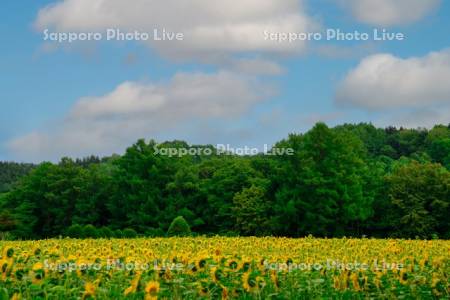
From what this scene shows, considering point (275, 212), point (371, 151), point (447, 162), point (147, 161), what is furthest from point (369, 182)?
point (371, 151)

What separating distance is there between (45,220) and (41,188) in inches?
108

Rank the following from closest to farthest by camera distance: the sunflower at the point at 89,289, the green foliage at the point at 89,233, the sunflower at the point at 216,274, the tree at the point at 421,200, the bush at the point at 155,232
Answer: the sunflower at the point at 89,289 < the sunflower at the point at 216,274 < the green foliage at the point at 89,233 < the bush at the point at 155,232 < the tree at the point at 421,200

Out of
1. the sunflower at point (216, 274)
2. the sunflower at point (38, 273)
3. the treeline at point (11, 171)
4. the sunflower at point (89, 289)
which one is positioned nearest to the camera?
the sunflower at point (89, 289)

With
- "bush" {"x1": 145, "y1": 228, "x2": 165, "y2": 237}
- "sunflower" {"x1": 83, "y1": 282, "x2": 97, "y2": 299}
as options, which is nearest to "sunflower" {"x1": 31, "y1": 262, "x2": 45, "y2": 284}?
"sunflower" {"x1": 83, "y1": 282, "x2": 97, "y2": 299}

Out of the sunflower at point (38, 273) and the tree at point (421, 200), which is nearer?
the sunflower at point (38, 273)

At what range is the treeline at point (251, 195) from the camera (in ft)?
142

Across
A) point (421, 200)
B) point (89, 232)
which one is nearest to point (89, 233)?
point (89, 232)

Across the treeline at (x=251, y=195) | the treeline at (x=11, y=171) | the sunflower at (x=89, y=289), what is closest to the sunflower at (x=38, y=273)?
the sunflower at (x=89, y=289)

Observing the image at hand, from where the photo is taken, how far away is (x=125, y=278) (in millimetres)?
9562

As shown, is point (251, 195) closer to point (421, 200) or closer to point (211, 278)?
point (421, 200)

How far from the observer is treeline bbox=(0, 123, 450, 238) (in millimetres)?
43219

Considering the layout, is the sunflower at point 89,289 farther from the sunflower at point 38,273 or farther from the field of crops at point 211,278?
the sunflower at point 38,273

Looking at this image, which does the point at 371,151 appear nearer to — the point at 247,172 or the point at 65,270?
the point at 247,172

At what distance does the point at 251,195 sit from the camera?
154 ft
